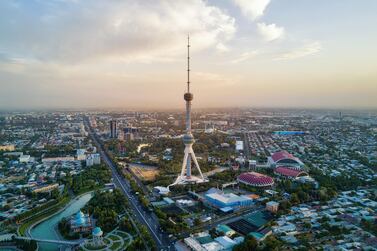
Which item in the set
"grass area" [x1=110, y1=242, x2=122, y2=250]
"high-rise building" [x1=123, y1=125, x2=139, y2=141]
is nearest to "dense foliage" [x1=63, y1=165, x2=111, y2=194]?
"grass area" [x1=110, y1=242, x2=122, y2=250]

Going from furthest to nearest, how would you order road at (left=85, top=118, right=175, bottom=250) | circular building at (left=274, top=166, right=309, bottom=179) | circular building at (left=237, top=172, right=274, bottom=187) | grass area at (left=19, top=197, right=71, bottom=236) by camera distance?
1. circular building at (left=274, top=166, right=309, bottom=179)
2. circular building at (left=237, top=172, right=274, bottom=187)
3. grass area at (left=19, top=197, right=71, bottom=236)
4. road at (left=85, top=118, right=175, bottom=250)

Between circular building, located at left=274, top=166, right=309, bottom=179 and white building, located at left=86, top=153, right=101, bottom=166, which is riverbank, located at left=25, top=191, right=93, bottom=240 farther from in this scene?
circular building, located at left=274, top=166, right=309, bottom=179

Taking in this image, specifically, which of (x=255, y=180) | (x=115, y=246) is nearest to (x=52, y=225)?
(x=115, y=246)

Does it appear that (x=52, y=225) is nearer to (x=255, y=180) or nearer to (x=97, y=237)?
(x=97, y=237)

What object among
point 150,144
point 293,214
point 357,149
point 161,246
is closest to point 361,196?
point 293,214

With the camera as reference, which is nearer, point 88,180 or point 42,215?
point 42,215

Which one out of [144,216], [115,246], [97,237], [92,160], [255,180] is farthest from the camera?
[92,160]
